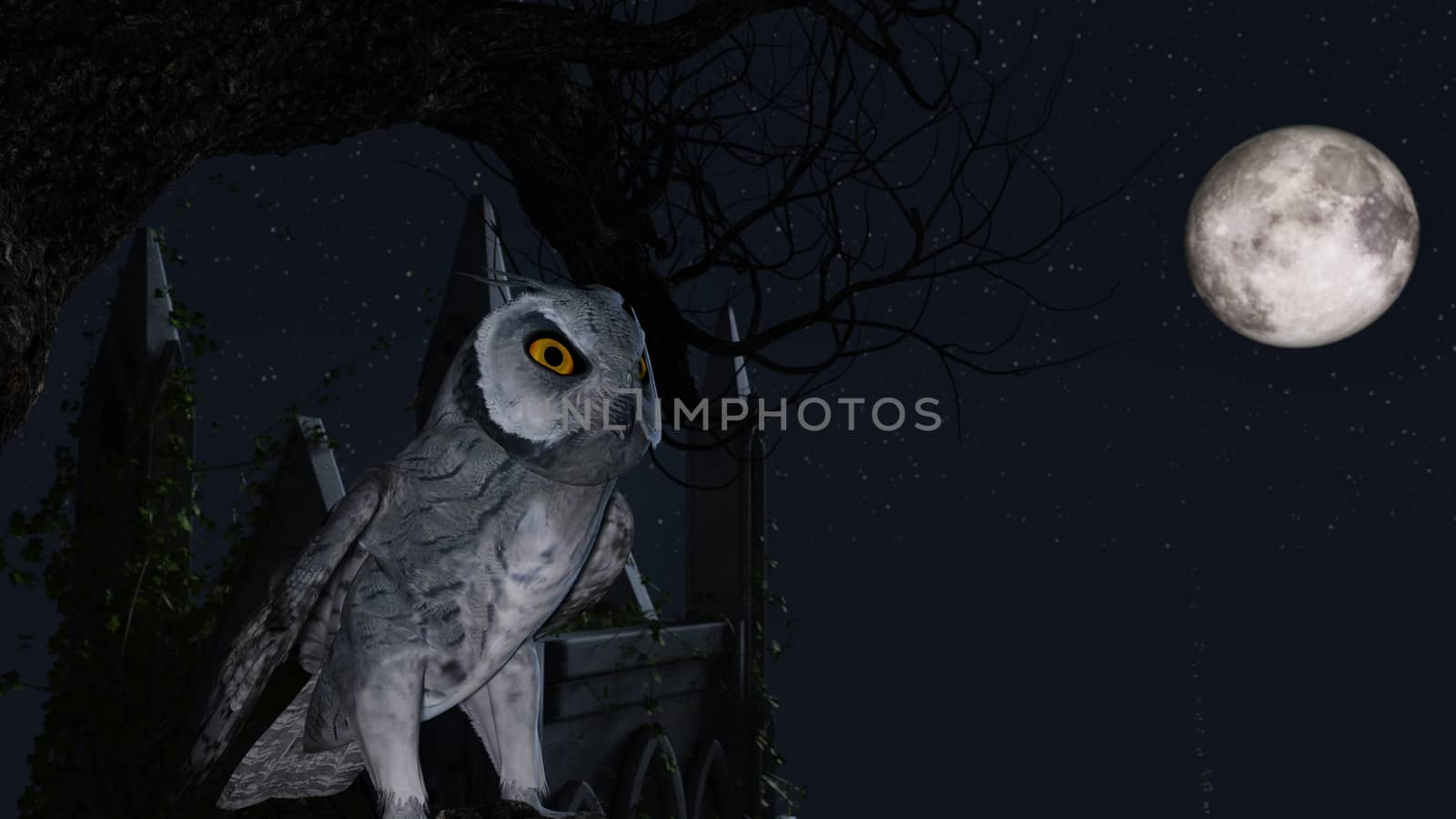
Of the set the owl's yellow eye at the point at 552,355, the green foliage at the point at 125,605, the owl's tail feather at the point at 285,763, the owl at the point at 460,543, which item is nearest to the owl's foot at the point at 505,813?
the owl at the point at 460,543

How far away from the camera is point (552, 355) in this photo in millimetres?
1389

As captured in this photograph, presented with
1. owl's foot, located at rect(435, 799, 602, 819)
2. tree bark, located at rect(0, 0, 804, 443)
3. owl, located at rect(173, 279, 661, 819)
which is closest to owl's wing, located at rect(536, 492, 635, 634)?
owl, located at rect(173, 279, 661, 819)

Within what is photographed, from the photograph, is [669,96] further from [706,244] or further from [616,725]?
[616,725]

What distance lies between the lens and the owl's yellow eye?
1.38 meters

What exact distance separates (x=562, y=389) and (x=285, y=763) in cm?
62

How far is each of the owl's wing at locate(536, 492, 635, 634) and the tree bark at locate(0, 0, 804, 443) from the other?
0.64m

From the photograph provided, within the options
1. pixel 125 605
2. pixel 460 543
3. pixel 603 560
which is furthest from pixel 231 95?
pixel 125 605

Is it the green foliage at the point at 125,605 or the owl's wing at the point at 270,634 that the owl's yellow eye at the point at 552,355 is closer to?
the owl's wing at the point at 270,634

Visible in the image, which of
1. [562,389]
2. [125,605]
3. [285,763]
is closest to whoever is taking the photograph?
[562,389]

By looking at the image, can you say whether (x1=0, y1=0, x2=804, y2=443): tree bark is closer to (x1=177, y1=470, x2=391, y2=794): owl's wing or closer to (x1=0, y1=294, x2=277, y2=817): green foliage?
(x1=177, y1=470, x2=391, y2=794): owl's wing

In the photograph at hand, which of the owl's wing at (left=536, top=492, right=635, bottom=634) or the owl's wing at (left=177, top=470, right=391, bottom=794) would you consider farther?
the owl's wing at (left=536, top=492, right=635, bottom=634)

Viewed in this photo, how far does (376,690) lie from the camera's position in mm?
1360

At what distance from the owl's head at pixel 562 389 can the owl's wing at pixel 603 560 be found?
168mm

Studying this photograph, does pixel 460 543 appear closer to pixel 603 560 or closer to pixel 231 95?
pixel 603 560
